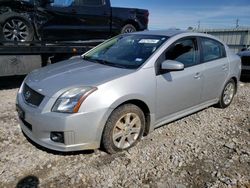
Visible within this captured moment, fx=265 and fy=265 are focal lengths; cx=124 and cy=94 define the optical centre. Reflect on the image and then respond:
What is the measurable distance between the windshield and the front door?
26 centimetres

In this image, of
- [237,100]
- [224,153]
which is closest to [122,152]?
[224,153]

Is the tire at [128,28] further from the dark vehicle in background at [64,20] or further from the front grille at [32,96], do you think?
the front grille at [32,96]

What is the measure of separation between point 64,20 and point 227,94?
13.8 ft

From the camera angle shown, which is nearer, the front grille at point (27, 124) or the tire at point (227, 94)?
the front grille at point (27, 124)

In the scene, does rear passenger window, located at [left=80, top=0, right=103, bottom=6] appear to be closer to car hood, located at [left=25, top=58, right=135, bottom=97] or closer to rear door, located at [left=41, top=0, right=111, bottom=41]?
Answer: rear door, located at [left=41, top=0, right=111, bottom=41]

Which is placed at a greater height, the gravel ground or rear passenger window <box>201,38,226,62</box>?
rear passenger window <box>201,38,226,62</box>

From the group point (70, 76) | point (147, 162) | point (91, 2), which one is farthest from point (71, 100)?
point (91, 2)

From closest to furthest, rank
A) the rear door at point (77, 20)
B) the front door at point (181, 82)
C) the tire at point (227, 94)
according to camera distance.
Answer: the front door at point (181, 82) → the tire at point (227, 94) → the rear door at point (77, 20)

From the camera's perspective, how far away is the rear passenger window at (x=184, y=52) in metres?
3.96

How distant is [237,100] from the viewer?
20.4 ft

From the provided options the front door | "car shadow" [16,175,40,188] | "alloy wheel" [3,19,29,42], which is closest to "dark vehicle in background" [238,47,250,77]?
the front door

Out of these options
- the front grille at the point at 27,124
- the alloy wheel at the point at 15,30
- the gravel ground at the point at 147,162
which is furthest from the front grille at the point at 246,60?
the front grille at the point at 27,124

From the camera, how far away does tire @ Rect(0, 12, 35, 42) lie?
5.68 m

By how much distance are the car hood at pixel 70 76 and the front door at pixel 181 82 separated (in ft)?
2.04
